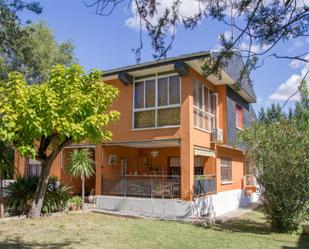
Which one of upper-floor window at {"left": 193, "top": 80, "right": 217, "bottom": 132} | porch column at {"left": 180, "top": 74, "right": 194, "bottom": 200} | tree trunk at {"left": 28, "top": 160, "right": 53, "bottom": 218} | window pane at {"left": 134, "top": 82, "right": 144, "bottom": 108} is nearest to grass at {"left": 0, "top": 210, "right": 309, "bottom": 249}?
tree trunk at {"left": 28, "top": 160, "right": 53, "bottom": 218}

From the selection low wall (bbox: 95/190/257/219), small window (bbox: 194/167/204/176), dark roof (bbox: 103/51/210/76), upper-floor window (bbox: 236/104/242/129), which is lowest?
low wall (bbox: 95/190/257/219)

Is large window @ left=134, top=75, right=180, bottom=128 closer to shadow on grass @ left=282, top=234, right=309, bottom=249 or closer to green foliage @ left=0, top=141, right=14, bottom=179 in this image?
green foliage @ left=0, top=141, right=14, bottom=179

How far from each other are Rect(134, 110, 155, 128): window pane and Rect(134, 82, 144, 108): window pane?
53 cm

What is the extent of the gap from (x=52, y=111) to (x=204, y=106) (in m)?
9.48

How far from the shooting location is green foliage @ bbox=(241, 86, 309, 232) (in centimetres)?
1534

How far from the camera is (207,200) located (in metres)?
20.1

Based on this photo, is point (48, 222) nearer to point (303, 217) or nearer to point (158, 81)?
point (158, 81)

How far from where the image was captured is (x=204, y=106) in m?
21.4

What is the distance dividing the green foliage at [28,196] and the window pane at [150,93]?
264 inches

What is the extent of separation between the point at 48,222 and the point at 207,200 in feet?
28.3

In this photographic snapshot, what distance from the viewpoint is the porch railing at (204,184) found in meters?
19.1

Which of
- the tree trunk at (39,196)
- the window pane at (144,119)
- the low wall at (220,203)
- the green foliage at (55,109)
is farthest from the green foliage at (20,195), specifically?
the low wall at (220,203)

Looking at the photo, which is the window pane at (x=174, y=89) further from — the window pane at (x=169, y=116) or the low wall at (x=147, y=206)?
the low wall at (x=147, y=206)

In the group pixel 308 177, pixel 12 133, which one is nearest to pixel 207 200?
pixel 308 177
